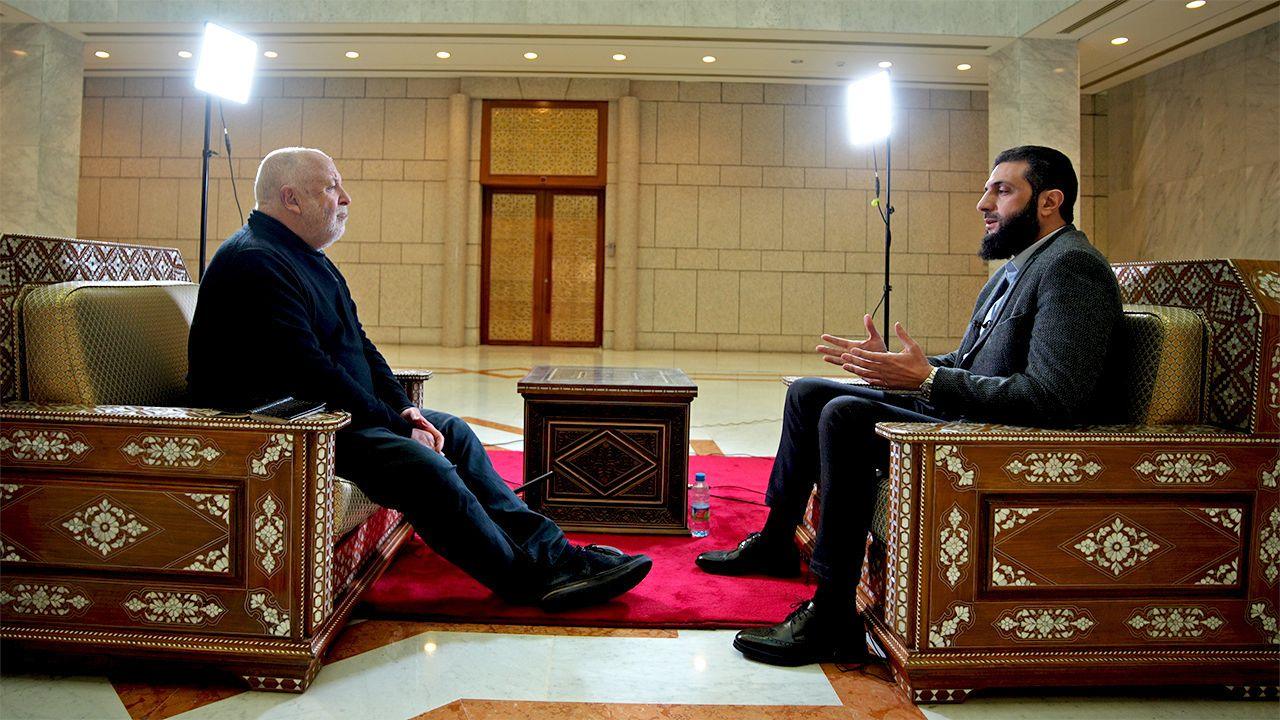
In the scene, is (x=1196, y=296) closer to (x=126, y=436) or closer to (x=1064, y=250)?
(x=1064, y=250)

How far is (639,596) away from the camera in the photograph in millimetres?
2199

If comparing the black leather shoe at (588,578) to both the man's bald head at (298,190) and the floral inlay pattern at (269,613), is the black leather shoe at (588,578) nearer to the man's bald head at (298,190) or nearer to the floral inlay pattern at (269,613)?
the floral inlay pattern at (269,613)

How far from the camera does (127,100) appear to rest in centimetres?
1088

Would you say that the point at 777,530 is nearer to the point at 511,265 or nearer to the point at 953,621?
the point at 953,621

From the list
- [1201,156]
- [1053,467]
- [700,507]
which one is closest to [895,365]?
[1053,467]

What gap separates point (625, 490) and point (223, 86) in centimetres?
393

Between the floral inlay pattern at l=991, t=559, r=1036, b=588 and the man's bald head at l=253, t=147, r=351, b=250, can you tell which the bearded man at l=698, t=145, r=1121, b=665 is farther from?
the man's bald head at l=253, t=147, r=351, b=250

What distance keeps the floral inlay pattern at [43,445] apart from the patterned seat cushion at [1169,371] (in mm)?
2192

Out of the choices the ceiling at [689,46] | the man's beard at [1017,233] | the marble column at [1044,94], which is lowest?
the man's beard at [1017,233]

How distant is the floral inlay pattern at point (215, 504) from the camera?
5.41ft

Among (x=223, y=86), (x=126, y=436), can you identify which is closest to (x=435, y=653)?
(x=126, y=436)

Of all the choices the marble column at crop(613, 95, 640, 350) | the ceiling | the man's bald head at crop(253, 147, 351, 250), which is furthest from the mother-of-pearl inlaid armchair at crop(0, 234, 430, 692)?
the marble column at crop(613, 95, 640, 350)

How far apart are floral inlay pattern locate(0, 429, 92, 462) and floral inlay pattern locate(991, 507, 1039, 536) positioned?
5.94 ft

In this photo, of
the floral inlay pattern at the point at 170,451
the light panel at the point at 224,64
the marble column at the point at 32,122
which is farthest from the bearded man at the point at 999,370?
the marble column at the point at 32,122
